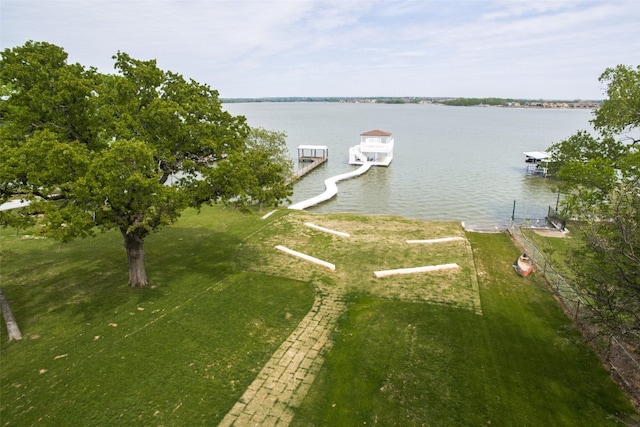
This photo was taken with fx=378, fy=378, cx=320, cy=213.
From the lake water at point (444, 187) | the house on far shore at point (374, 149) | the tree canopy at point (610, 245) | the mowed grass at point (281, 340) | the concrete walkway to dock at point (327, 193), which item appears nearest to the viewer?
the tree canopy at point (610, 245)

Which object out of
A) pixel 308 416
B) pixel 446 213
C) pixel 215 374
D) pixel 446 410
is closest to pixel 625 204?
pixel 446 410

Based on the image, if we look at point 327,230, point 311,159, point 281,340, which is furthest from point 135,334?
point 311,159

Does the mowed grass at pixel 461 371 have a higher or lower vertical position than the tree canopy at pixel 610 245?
lower

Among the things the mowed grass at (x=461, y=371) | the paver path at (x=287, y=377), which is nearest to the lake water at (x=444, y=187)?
the mowed grass at (x=461, y=371)

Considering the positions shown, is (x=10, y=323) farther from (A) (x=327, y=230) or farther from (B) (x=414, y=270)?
(A) (x=327, y=230)

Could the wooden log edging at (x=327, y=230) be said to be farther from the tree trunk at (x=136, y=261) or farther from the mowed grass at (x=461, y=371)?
the tree trunk at (x=136, y=261)

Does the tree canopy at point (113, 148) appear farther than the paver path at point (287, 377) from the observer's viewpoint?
Yes

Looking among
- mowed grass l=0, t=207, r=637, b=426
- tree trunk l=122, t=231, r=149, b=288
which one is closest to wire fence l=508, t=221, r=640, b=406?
mowed grass l=0, t=207, r=637, b=426
